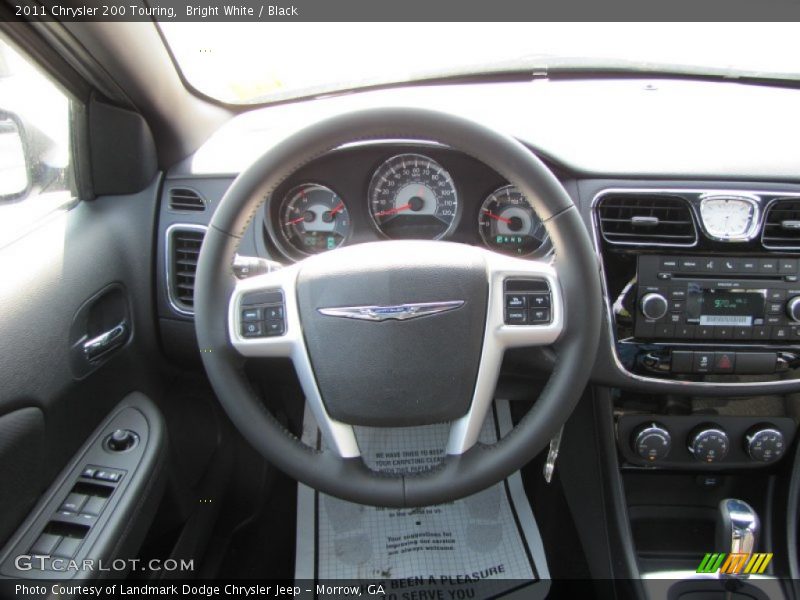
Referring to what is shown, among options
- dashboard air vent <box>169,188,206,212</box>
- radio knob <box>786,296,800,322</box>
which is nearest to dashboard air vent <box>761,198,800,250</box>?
radio knob <box>786,296,800,322</box>

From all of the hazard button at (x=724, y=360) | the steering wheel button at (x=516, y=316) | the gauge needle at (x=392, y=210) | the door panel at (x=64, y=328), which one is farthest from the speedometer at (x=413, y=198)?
the hazard button at (x=724, y=360)

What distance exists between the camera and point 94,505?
132 centimetres

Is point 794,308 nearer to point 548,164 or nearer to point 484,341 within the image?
point 548,164

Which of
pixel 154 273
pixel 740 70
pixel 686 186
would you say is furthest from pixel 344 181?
pixel 740 70

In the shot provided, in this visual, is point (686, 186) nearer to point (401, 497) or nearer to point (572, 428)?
point (572, 428)

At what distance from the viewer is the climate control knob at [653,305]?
4.73 feet

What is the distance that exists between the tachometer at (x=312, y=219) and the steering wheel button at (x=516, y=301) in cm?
Result: 56

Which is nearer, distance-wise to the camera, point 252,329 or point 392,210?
point 252,329

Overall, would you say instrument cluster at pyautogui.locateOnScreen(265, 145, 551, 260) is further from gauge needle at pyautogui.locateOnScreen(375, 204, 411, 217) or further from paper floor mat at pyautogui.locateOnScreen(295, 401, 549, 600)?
paper floor mat at pyautogui.locateOnScreen(295, 401, 549, 600)

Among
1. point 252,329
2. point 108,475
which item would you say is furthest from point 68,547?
point 252,329

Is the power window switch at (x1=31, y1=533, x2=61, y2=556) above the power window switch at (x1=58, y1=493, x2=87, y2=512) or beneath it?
beneath

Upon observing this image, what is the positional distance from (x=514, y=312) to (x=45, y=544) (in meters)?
1.00

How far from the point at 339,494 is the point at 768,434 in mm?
1125

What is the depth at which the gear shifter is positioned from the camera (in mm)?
1472
